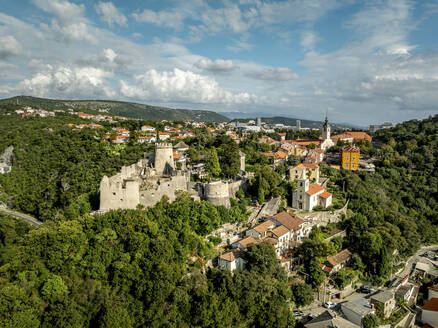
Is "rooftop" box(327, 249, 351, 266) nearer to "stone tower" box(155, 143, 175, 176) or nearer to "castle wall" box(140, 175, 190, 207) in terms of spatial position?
"castle wall" box(140, 175, 190, 207)

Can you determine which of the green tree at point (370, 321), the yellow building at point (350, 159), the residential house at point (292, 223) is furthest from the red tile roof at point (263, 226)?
the yellow building at point (350, 159)

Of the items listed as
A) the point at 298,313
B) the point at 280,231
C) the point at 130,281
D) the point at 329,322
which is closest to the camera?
the point at 329,322

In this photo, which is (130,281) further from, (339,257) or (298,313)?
(339,257)

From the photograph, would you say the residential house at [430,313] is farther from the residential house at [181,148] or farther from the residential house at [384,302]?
the residential house at [181,148]

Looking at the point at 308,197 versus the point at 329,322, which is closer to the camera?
the point at 329,322

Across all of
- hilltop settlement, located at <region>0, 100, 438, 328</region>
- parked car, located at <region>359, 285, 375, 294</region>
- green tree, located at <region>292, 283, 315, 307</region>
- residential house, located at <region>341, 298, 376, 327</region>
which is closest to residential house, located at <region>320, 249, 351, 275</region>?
hilltop settlement, located at <region>0, 100, 438, 328</region>

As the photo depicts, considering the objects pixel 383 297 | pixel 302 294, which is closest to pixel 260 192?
pixel 302 294
